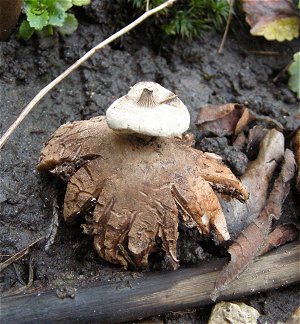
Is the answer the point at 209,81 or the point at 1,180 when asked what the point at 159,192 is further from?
the point at 209,81

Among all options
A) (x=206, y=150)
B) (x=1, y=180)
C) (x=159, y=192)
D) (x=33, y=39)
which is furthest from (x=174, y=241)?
(x=33, y=39)

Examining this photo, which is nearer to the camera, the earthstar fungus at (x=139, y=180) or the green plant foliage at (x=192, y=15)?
the earthstar fungus at (x=139, y=180)

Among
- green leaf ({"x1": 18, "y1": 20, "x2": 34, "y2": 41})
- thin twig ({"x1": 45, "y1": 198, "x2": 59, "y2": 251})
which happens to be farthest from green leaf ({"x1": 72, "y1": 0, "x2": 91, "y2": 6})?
thin twig ({"x1": 45, "y1": 198, "x2": 59, "y2": 251})

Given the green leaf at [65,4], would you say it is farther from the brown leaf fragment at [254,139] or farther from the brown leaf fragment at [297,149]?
the brown leaf fragment at [297,149]

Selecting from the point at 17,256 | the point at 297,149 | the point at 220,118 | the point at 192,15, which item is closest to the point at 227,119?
the point at 220,118

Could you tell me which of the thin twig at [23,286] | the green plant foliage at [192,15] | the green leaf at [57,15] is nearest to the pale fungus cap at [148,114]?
the thin twig at [23,286]

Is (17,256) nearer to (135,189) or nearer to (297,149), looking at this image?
(135,189)
